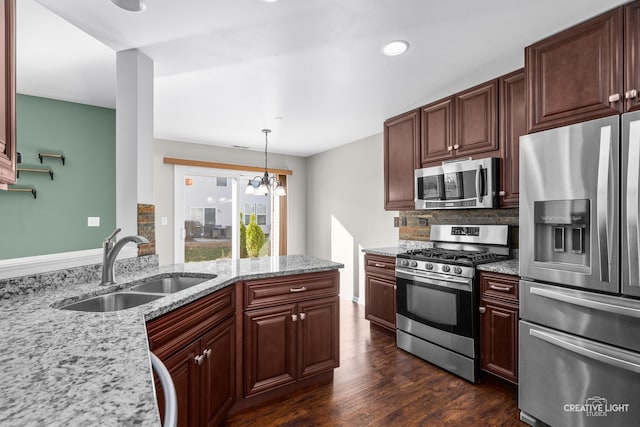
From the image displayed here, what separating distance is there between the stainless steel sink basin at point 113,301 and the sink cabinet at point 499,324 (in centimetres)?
226

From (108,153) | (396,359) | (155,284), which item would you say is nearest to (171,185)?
(108,153)

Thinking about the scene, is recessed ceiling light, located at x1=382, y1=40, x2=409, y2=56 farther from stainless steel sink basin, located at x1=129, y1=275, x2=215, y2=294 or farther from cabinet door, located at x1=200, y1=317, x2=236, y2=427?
cabinet door, located at x1=200, y1=317, x2=236, y2=427

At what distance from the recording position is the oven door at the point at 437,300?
245cm

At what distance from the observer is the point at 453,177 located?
2.91 metres

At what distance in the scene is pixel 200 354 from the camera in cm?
160

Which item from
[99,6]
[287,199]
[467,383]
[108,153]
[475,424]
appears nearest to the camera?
[99,6]

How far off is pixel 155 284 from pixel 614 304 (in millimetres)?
2559

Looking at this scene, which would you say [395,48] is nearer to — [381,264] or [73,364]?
[381,264]

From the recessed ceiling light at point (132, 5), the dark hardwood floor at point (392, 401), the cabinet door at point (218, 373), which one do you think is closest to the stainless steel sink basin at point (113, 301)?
the cabinet door at point (218, 373)

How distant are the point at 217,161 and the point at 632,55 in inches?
190

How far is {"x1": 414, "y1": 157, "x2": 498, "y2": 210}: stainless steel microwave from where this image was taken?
2.63m

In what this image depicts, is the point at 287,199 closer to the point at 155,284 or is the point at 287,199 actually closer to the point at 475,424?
the point at 155,284

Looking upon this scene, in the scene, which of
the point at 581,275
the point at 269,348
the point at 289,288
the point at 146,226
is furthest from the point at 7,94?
the point at 581,275

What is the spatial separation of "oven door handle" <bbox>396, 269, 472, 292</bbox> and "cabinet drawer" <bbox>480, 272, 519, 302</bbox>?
10 cm
